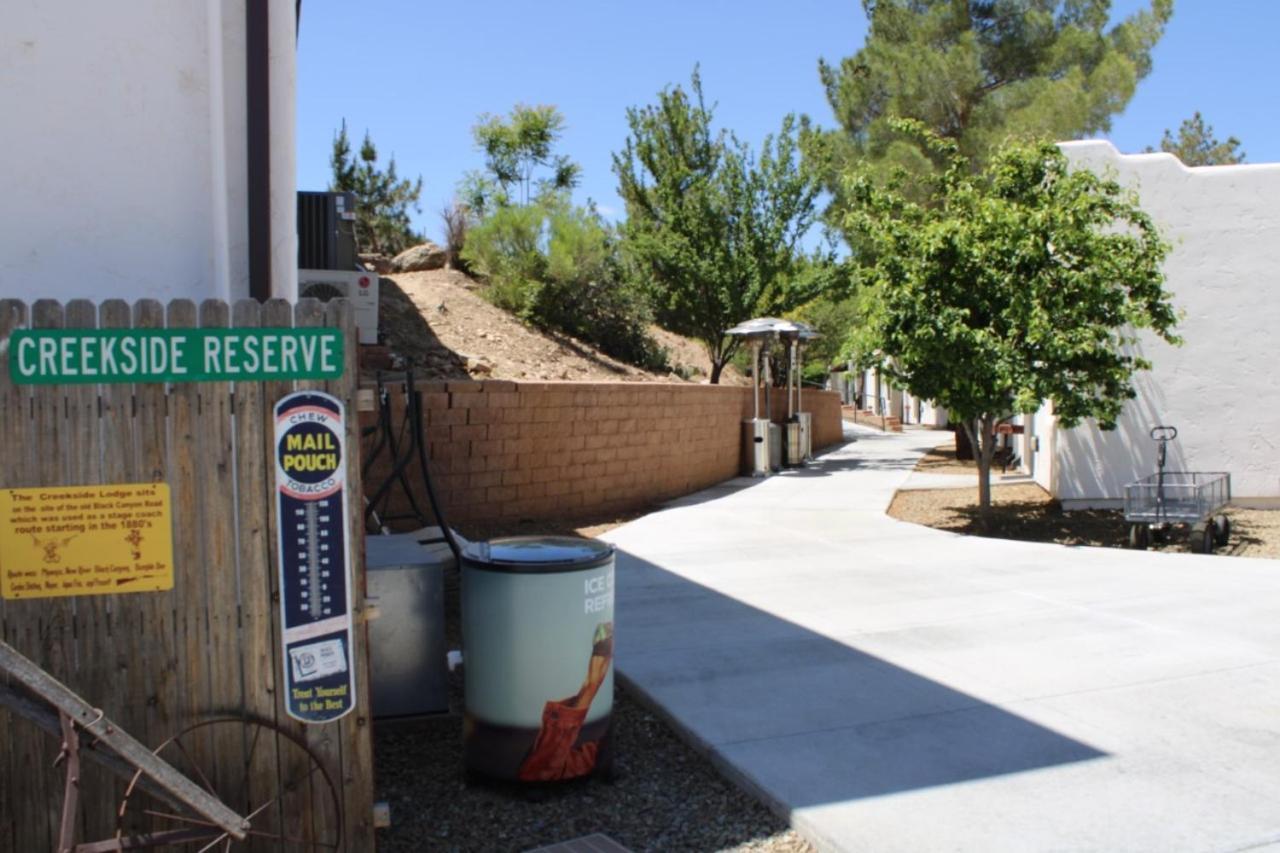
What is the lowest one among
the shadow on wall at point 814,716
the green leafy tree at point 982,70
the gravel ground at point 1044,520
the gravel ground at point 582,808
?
the gravel ground at point 582,808

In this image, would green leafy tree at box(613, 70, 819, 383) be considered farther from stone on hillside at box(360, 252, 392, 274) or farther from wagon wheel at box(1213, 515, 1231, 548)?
wagon wheel at box(1213, 515, 1231, 548)

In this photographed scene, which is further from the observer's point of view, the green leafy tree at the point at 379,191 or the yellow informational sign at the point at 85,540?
the green leafy tree at the point at 379,191

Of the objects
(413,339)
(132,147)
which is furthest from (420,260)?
(132,147)

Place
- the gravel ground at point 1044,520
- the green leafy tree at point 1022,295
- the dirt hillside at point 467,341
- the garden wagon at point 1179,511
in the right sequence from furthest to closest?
the dirt hillside at point 467,341 → the gravel ground at point 1044,520 → the green leafy tree at point 1022,295 → the garden wagon at point 1179,511

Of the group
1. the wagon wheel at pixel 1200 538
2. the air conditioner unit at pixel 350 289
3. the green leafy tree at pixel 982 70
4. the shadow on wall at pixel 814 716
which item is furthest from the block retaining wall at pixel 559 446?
the green leafy tree at pixel 982 70

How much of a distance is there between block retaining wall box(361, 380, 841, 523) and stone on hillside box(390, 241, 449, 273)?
24.1 ft

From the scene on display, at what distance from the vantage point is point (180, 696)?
3.82 metres

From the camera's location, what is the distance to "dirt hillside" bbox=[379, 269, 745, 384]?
49.1 ft

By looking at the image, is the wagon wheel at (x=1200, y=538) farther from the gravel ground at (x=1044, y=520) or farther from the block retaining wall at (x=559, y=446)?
the block retaining wall at (x=559, y=446)

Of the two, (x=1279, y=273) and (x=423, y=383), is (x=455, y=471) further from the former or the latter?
(x=1279, y=273)

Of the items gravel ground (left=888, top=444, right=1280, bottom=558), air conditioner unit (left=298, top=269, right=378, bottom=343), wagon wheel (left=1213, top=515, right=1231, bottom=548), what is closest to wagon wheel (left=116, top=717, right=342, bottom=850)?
air conditioner unit (left=298, top=269, right=378, bottom=343)

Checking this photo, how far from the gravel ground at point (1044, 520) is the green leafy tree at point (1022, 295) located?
138 cm

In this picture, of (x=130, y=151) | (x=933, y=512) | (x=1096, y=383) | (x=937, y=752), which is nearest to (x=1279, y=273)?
(x=1096, y=383)

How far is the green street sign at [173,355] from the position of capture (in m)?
3.64
